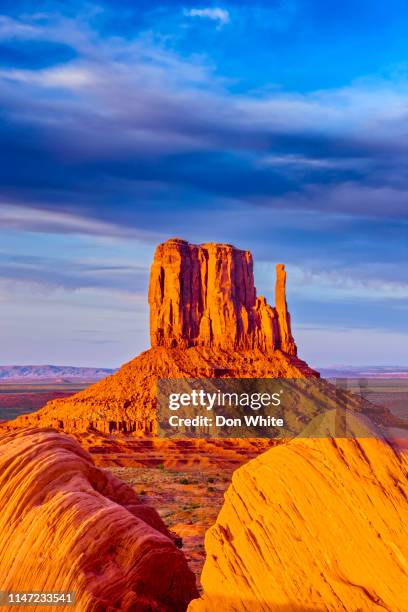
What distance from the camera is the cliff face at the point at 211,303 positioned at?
388 feet

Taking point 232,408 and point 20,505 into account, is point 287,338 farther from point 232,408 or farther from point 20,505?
point 20,505

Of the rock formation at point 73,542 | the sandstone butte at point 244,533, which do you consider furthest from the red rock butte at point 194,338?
the sandstone butte at point 244,533

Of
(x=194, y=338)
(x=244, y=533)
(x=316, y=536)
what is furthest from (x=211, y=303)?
(x=316, y=536)

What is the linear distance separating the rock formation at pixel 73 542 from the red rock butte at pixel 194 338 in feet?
270

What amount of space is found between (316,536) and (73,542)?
329 cm

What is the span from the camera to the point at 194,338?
395ft

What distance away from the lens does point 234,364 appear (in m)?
112

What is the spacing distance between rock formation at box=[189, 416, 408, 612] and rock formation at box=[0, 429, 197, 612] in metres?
1.20

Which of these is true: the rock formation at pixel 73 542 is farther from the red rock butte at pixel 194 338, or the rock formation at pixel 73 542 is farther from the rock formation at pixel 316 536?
the red rock butte at pixel 194 338

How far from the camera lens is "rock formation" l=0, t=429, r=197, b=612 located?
12203mm

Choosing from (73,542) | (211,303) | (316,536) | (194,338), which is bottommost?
(73,542)

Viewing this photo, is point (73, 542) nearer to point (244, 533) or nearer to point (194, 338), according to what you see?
point (244, 533)

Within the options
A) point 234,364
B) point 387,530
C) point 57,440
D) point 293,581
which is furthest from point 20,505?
point 234,364

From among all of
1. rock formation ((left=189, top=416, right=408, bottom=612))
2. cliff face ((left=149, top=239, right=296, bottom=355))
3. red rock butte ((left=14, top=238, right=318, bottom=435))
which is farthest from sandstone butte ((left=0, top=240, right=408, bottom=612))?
cliff face ((left=149, top=239, right=296, bottom=355))
